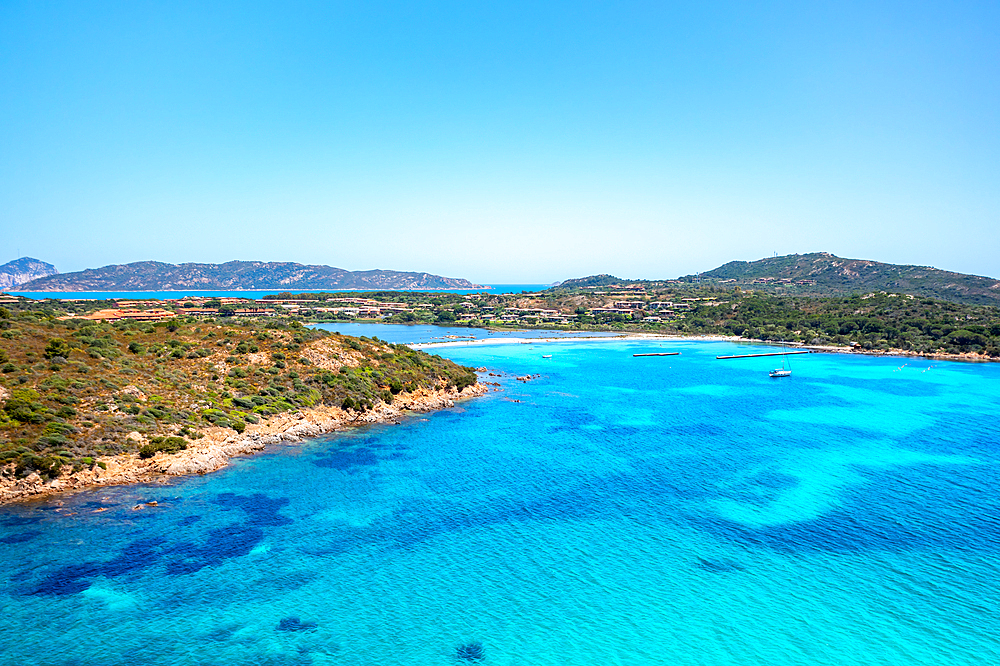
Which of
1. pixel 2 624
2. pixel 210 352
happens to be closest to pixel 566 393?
pixel 210 352

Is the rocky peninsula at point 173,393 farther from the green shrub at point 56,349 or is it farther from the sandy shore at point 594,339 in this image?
the sandy shore at point 594,339

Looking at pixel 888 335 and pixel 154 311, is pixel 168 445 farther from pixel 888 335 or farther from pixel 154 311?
pixel 888 335

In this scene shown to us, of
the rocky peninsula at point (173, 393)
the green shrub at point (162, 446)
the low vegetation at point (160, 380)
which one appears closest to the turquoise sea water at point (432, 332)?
the low vegetation at point (160, 380)

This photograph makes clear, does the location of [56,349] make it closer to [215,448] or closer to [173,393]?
[173,393]

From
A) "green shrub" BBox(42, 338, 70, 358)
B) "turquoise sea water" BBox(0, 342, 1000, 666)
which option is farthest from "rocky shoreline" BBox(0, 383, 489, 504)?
"green shrub" BBox(42, 338, 70, 358)

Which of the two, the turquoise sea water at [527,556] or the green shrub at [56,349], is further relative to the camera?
the green shrub at [56,349]

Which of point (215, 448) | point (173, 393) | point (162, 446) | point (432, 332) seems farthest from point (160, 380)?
point (432, 332)
